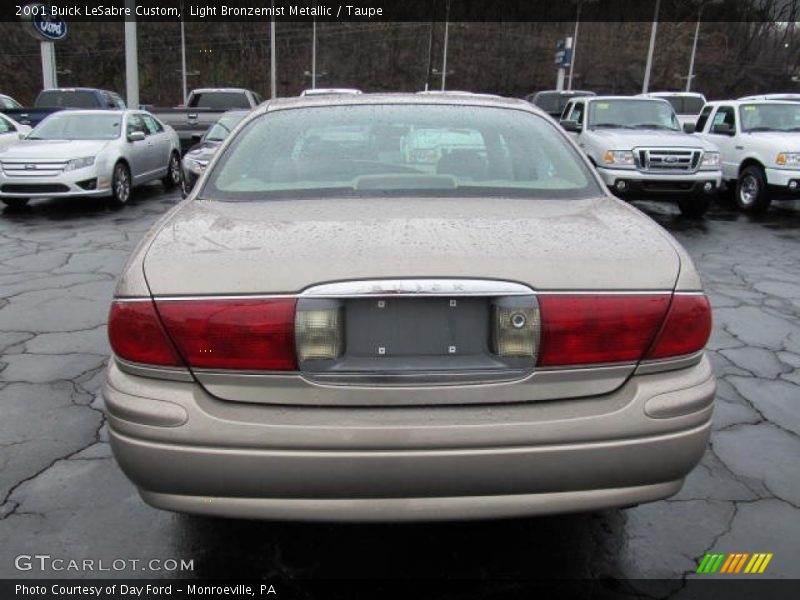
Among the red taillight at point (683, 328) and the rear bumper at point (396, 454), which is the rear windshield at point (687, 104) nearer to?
the red taillight at point (683, 328)

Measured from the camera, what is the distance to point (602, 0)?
7638 centimetres

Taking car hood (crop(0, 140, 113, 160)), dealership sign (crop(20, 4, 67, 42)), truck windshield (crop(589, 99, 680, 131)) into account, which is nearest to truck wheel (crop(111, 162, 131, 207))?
car hood (crop(0, 140, 113, 160))

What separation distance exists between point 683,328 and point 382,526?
4.50ft

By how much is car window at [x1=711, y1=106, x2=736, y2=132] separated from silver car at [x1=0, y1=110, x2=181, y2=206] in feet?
31.6

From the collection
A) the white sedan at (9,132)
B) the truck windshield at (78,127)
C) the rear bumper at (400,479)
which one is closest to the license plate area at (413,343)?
the rear bumper at (400,479)

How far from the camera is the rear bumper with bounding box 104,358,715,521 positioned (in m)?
1.81

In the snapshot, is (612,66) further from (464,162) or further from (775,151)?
(464,162)

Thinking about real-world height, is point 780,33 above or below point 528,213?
above

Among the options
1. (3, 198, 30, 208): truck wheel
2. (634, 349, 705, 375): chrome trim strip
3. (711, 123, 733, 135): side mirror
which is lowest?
(3, 198, 30, 208): truck wheel

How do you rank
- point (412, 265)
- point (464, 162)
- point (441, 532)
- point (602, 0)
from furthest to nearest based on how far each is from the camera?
point (602, 0), point (464, 162), point (441, 532), point (412, 265)

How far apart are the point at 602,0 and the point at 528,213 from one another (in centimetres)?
8427

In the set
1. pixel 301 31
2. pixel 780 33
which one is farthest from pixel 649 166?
pixel 780 33

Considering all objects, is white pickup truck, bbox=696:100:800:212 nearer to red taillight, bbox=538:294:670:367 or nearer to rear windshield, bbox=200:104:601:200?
rear windshield, bbox=200:104:601:200

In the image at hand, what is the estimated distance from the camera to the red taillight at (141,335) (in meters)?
1.89
